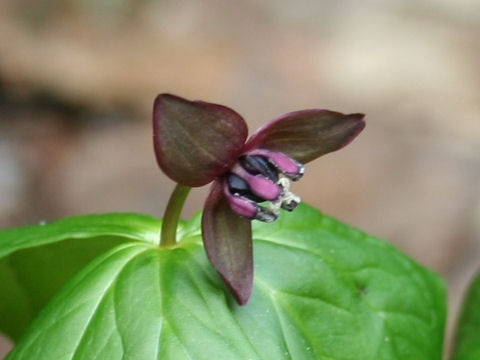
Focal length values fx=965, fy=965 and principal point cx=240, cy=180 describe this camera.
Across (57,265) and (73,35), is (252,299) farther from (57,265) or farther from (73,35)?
(73,35)

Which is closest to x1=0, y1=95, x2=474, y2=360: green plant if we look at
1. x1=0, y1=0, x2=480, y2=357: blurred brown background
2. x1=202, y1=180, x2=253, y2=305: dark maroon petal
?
x1=202, y1=180, x2=253, y2=305: dark maroon petal

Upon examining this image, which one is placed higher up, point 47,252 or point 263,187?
point 263,187

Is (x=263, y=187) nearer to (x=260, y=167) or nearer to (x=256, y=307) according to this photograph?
(x=260, y=167)

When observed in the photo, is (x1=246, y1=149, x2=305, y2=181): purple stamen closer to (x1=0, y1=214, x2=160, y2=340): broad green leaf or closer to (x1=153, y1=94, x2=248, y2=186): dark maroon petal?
(x1=153, y1=94, x2=248, y2=186): dark maroon petal

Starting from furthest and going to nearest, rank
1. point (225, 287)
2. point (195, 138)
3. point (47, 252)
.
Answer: point (47, 252) < point (225, 287) < point (195, 138)

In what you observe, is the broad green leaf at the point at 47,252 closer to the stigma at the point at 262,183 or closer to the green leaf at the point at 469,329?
the stigma at the point at 262,183

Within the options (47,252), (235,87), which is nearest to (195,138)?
(47,252)

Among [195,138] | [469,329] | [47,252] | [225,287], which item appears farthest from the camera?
[469,329]
